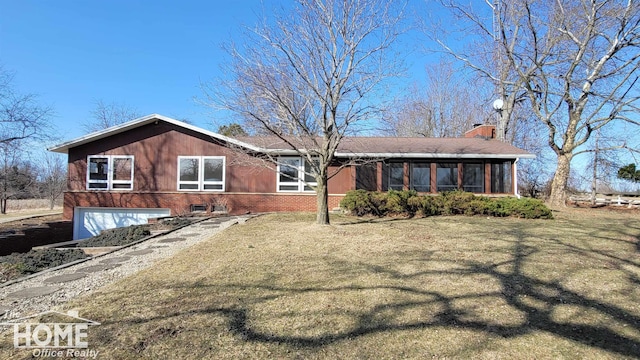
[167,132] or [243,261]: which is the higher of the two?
[167,132]

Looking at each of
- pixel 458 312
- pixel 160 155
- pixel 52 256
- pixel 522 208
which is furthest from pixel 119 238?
pixel 522 208

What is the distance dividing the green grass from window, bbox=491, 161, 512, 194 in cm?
904

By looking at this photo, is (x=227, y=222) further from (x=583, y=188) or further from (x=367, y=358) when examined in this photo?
(x=583, y=188)

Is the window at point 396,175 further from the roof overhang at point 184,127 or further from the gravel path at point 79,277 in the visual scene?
the gravel path at point 79,277

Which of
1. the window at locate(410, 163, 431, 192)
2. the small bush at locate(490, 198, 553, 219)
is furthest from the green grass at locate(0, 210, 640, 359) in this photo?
the window at locate(410, 163, 431, 192)

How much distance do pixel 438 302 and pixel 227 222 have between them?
8829 millimetres

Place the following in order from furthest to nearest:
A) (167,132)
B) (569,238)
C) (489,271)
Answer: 1. (167,132)
2. (569,238)
3. (489,271)

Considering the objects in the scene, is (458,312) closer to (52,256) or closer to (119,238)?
(52,256)

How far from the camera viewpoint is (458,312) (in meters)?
3.83

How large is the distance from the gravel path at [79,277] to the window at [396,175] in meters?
9.46

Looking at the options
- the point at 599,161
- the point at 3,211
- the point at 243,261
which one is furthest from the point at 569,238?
the point at 3,211

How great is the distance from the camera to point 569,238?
8102 mm

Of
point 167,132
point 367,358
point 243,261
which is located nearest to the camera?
point 367,358

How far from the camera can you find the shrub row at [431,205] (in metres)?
12.5
